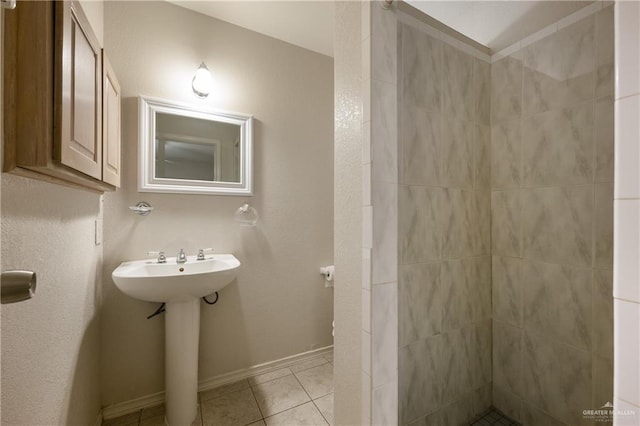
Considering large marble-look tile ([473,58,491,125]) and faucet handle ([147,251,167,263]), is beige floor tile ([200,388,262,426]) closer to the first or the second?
faucet handle ([147,251,167,263])

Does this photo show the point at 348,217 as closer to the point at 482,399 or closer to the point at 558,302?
the point at 558,302

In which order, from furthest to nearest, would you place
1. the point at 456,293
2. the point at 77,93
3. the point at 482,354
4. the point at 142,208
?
the point at 142,208 → the point at 482,354 → the point at 456,293 → the point at 77,93

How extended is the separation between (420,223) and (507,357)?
36.1 inches

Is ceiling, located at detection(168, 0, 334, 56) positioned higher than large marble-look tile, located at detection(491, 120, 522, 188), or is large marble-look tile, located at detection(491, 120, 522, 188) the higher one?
ceiling, located at detection(168, 0, 334, 56)

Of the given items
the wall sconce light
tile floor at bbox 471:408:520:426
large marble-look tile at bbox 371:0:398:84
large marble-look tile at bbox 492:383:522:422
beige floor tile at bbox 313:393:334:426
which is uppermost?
the wall sconce light

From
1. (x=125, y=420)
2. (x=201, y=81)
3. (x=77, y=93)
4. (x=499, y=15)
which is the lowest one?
(x=125, y=420)

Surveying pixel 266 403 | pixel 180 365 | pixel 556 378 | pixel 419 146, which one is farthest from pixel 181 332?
pixel 556 378

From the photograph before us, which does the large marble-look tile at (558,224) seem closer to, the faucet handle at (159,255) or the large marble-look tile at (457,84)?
the large marble-look tile at (457,84)

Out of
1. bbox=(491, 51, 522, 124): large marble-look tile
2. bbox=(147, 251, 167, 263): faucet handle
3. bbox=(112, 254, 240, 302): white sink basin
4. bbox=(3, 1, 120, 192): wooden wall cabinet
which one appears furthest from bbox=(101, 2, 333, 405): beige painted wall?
bbox=(491, 51, 522, 124): large marble-look tile

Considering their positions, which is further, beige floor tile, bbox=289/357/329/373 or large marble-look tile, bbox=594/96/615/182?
beige floor tile, bbox=289/357/329/373

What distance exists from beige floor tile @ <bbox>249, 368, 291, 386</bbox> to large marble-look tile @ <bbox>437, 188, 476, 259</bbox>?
140 centimetres

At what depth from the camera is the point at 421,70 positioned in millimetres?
1232

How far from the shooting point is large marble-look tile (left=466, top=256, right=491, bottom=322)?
1.42 m

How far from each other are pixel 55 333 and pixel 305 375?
148cm
